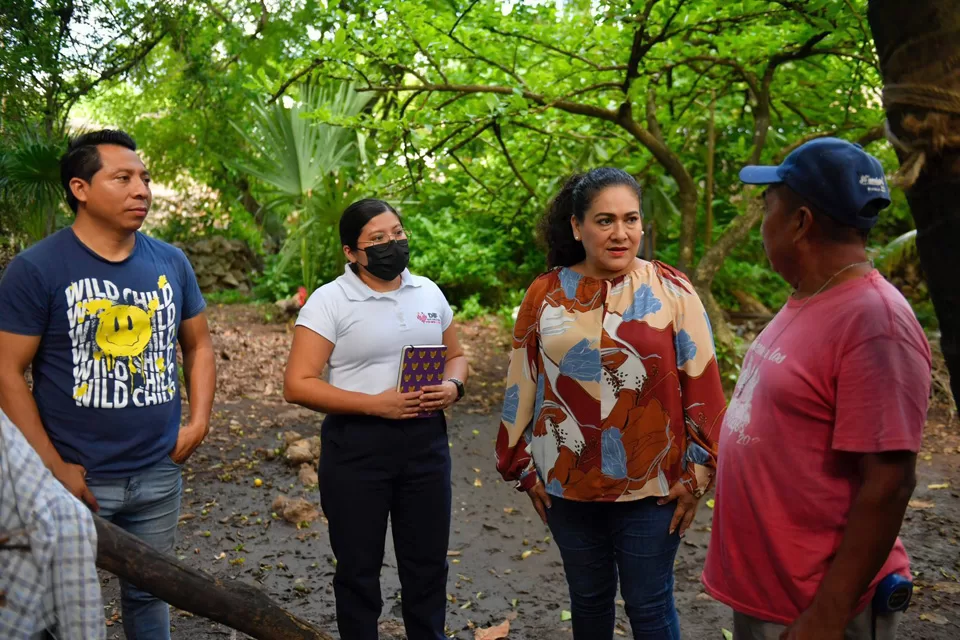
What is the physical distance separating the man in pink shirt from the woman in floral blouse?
63 centimetres

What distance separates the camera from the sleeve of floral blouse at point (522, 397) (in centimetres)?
287

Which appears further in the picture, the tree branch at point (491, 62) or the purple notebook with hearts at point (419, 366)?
Answer: the tree branch at point (491, 62)

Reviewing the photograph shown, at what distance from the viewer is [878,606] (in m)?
1.74

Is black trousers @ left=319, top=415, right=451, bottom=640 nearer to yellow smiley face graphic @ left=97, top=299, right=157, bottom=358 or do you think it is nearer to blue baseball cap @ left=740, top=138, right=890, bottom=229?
yellow smiley face graphic @ left=97, top=299, right=157, bottom=358

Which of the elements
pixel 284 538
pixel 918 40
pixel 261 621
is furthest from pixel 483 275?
pixel 918 40

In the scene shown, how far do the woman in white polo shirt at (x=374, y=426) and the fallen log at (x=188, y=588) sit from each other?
2.75 ft

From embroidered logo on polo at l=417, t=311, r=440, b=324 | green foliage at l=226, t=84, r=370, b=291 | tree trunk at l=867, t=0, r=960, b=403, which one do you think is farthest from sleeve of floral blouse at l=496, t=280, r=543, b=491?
green foliage at l=226, t=84, r=370, b=291

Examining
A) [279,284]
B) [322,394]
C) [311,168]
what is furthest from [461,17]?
[279,284]

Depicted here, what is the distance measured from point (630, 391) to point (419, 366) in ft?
2.68

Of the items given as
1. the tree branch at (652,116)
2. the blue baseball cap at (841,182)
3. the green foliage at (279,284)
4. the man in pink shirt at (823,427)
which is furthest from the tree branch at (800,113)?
the green foliage at (279,284)

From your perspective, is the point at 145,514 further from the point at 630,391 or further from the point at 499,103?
the point at 499,103

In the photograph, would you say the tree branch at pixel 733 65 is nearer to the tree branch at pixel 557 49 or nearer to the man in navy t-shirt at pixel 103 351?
the tree branch at pixel 557 49

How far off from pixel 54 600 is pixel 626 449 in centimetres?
168

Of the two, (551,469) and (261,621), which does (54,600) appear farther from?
(551,469)
